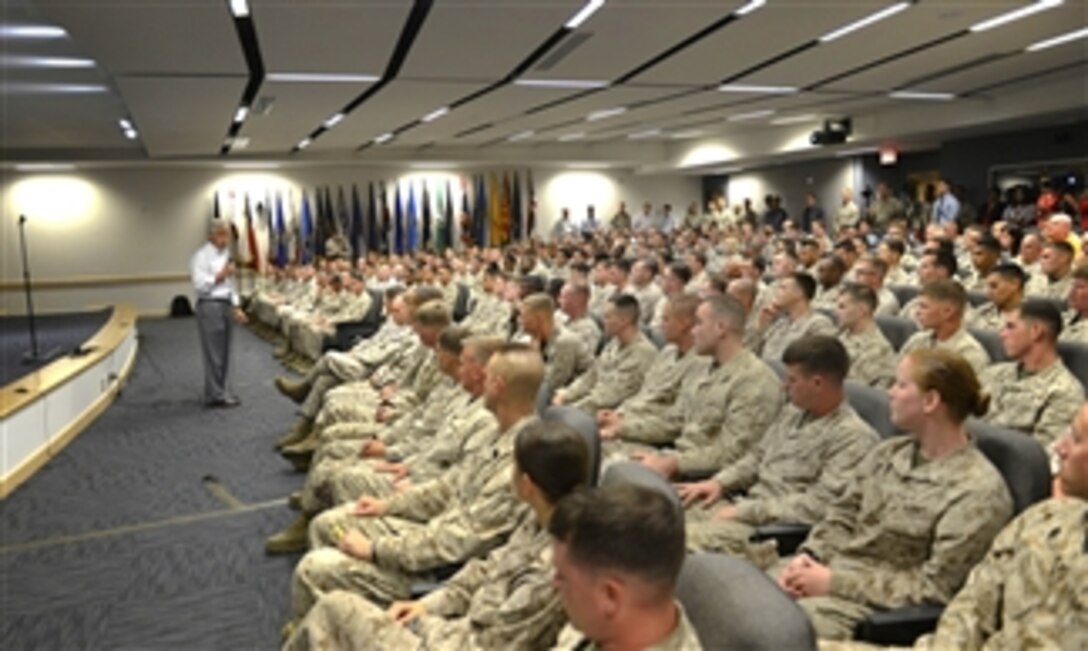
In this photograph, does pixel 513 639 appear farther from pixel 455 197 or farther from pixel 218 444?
pixel 455 197

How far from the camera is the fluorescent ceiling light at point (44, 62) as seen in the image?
7086mm

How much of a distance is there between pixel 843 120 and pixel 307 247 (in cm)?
1024

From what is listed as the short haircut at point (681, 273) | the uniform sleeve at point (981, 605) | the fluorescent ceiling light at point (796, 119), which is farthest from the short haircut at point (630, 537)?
the fluorescent ceiling light at point (796, 119)

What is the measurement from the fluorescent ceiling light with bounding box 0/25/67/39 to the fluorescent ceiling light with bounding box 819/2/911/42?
18.6ft

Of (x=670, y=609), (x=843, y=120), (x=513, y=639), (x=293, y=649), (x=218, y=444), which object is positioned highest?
(x=843, y=120)

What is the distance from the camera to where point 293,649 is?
2104mm

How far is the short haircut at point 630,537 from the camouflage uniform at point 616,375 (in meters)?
3.01

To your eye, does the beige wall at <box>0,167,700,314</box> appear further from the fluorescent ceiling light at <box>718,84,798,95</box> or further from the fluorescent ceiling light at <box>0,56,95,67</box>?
the fluorescent ceiling light at <box>718,84,798,95</box>

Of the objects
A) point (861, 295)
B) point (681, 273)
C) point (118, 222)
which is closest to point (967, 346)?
point (861, 295)

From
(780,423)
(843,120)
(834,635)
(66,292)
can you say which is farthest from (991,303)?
(66,292)

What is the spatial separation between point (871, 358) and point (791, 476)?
153 cm

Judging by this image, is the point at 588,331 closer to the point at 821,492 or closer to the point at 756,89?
the point at 821,492

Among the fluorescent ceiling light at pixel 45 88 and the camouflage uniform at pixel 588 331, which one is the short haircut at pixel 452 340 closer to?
the camouflage uniform at pixel 588 331

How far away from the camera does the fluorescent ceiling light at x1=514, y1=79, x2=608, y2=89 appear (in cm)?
823
